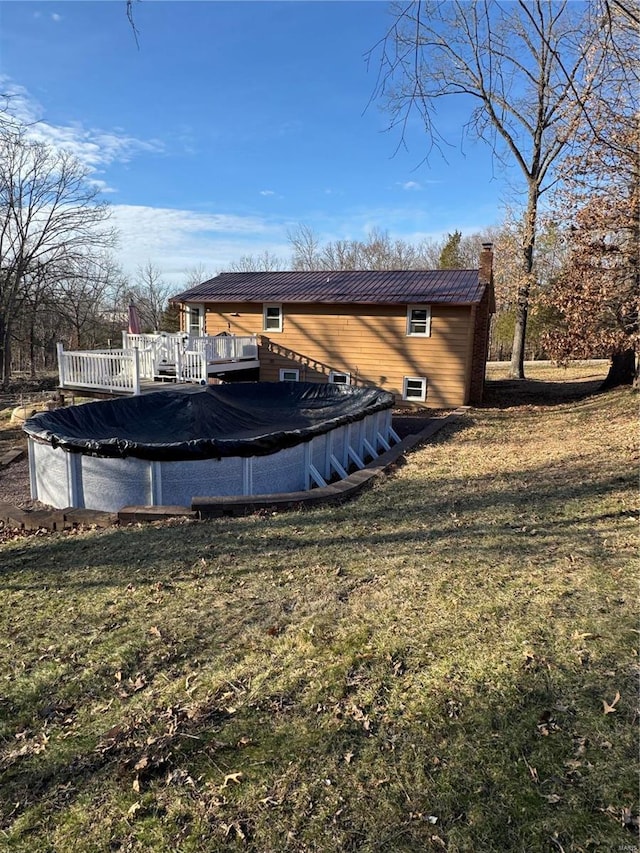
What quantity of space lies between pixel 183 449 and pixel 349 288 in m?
11.3

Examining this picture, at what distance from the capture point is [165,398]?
31.5 ft

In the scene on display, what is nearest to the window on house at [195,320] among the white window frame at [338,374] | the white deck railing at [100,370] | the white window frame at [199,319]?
the white window frame at [199,319]

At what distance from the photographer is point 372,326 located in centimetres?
1549

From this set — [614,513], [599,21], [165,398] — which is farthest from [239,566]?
[165,398]

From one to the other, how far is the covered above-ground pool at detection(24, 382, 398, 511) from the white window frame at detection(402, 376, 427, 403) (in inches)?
183

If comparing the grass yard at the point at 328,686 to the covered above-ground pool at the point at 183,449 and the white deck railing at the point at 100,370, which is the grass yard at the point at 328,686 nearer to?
the covered above-ground pool at the point at 183,449

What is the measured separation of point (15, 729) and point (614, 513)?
494 centimetres

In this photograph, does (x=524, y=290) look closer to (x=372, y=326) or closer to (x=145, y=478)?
(x=372, y=326)

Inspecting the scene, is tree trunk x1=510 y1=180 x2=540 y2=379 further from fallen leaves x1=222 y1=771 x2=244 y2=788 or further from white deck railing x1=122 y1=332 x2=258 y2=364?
fallen leaves x1=222 y1=771 x2=244 y2=788

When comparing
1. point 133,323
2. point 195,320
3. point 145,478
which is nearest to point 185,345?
point 133,323

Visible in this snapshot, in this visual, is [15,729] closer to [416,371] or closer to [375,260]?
[416,371]

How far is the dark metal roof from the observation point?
48.3 ft

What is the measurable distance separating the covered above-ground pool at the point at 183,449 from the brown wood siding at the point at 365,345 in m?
4.71

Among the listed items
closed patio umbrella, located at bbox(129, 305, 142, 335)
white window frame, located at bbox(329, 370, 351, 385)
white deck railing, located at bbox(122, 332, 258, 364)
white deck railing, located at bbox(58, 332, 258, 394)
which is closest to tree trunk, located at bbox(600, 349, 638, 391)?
white window frame, located at bbox(329, 370, 351, 385)
